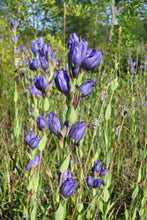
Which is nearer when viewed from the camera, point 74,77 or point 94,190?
point 74,77

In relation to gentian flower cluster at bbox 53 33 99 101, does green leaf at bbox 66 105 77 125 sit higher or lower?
lower

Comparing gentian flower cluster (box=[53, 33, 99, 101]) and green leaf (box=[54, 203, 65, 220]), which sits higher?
gentian flower cluster (box=[53, 33, 99, 101])

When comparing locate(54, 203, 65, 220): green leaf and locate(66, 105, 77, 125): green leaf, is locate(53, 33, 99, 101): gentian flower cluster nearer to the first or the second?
locate(66, 105, 77, 125): green leaf

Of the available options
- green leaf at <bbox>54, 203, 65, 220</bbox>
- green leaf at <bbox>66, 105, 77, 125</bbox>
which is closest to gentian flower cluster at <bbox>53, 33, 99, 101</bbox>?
green leaf at <bbox>66, 105, 77, 125</bbox>

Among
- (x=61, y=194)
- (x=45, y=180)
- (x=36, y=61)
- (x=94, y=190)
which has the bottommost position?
(x=45, y=180)

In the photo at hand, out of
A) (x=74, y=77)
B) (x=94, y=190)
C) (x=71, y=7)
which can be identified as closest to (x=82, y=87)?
(x=74, y=77)

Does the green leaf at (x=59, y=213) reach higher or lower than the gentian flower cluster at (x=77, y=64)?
lower

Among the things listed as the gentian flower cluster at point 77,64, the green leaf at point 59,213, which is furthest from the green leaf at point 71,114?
the green leaf at point 59,213

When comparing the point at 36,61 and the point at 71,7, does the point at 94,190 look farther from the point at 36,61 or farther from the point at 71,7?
the point at 71,7

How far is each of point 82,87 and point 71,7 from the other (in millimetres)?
1935

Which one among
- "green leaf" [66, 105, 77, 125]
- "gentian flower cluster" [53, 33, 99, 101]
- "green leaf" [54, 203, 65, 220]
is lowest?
"green leaf" [54, 203, 65, 220]

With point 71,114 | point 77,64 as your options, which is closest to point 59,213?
point 71,114

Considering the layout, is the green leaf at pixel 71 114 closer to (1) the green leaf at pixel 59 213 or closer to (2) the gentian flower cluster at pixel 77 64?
(2) the gentian flower cluster at pixel 77 64

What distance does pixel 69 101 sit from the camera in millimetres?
648
